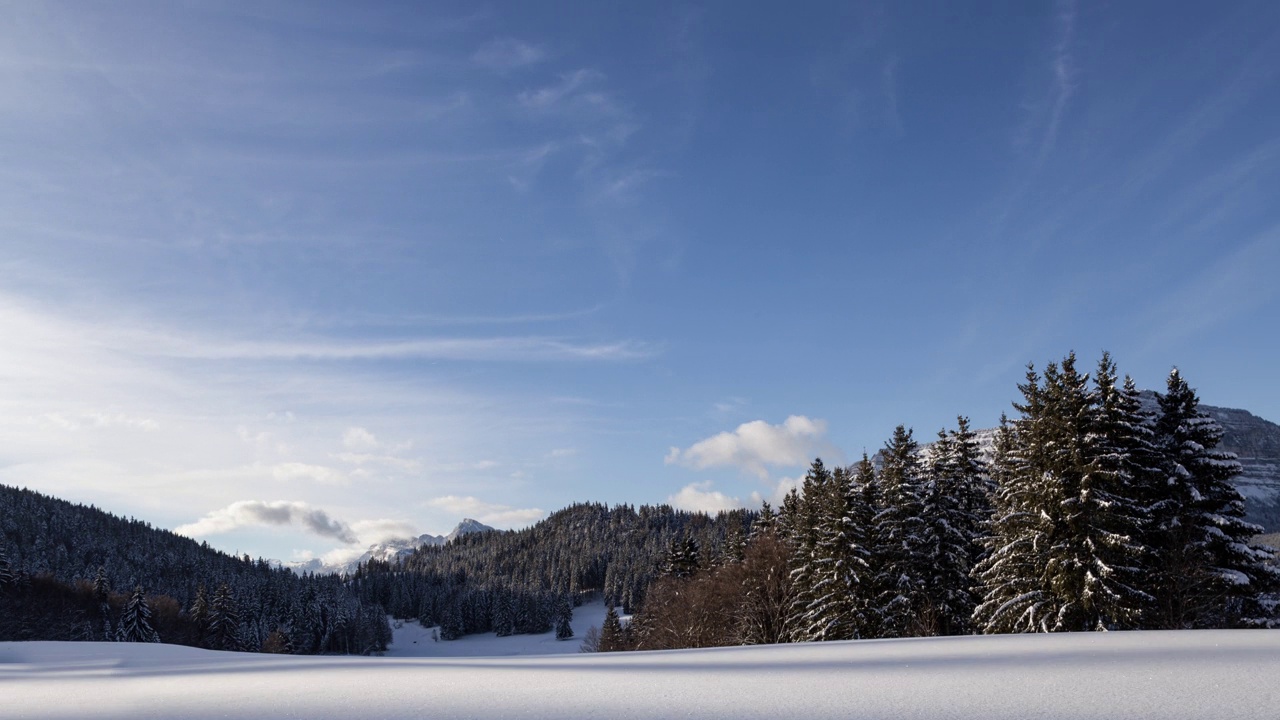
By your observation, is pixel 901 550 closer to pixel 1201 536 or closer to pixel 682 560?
pixel 1201 536

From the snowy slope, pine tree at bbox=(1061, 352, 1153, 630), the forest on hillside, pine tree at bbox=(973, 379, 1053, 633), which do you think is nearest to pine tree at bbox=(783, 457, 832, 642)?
the forest on hillside

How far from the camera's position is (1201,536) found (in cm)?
2739

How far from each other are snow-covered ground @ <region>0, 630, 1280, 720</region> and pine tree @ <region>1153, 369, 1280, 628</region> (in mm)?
15477

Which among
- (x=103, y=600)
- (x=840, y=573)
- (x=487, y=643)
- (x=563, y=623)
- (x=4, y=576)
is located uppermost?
(x=840, y=573)

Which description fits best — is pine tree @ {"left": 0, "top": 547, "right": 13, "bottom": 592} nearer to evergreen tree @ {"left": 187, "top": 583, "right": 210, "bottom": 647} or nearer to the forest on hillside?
evergreen tree @ {"left": 187, "top": 583, "right": 210, "bottom": 647}

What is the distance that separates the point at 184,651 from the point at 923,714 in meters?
30.8

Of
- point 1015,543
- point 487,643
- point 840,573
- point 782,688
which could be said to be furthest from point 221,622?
point 782,688

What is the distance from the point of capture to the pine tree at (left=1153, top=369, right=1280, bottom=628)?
2677 centimetres

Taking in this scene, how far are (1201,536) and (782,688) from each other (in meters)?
27.0

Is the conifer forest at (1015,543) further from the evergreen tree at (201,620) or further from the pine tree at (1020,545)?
the evergreen tree at (201,620)

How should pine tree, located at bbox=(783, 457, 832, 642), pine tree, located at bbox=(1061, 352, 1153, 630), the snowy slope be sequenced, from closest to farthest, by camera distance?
pine tree, located at bbox=(1061, 352, 1153, 630), pine tree, located at bbox=(783, 457, 832, 642), the snowy slope

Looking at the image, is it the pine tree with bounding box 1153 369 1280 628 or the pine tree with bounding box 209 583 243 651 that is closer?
the pine tree with bounding box 1153 369 1280 628

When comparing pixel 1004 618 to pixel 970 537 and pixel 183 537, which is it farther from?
pixel 183 537

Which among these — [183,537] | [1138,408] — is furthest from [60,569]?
[1138,408]
